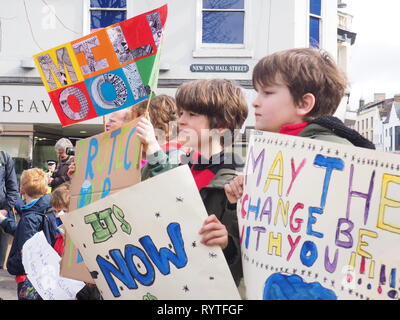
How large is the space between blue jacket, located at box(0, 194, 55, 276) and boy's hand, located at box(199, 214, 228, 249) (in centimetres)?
268

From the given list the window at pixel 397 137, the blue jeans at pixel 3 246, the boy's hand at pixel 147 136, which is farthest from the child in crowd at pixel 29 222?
the window at pixel 397 137

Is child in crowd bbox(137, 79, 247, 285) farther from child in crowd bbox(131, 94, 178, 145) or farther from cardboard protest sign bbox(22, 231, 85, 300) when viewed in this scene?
cardboard protest sign bbox(22, 231, 85, 300)

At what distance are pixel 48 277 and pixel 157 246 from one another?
1347 millimetres

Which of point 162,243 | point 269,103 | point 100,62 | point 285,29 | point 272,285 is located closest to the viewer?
point 272,285

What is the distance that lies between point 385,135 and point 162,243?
68.3 m

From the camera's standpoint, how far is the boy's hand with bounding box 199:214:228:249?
1.50 m

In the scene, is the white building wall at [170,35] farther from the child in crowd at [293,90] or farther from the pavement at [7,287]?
the child in crowd at [293,90]

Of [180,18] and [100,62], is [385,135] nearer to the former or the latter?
[180,18]

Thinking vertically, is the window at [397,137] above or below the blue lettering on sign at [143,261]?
below

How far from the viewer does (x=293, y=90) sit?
5.57ft

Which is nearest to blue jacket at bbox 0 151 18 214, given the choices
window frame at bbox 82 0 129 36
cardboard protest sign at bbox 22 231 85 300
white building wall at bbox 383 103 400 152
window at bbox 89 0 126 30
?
cardboard protest sign at bbox 22 231 85 300

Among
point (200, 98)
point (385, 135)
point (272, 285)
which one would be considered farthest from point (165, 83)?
point (385, 135)

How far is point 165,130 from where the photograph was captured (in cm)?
271

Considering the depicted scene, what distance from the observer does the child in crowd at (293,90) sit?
1692 mm
